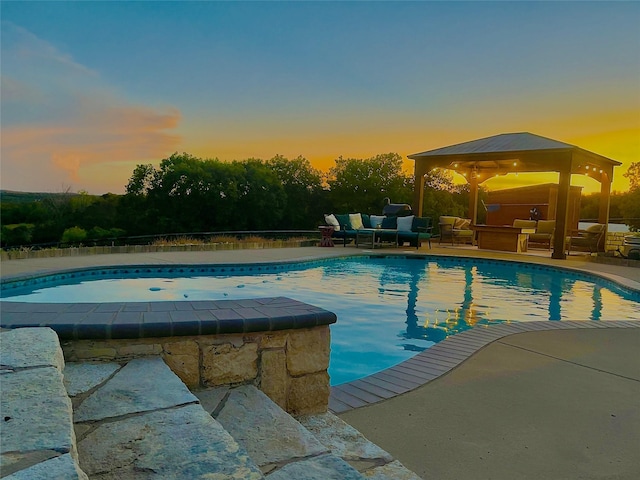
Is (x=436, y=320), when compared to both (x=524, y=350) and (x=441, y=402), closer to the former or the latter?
(x=524, y=350)

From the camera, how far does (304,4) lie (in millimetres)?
10023

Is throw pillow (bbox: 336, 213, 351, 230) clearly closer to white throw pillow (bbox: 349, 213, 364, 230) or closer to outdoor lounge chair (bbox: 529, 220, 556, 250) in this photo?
white throw pillow (bbox: 349, 213, 364, 230)

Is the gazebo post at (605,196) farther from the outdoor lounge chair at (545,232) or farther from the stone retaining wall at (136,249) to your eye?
the stone retaining wall at (136,249)

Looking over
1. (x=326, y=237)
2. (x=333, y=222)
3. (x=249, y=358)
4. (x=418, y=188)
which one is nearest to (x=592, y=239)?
(x=418, y=188)

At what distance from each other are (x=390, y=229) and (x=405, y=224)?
434 mm

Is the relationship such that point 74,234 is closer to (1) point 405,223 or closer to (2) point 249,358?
(1) point 405,223

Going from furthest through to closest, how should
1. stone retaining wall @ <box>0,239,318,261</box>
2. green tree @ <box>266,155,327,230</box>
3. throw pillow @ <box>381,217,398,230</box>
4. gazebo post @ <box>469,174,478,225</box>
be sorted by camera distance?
green tree @ <box>266,155,327,230</box>, gazebo post @ <box>469,174,478,225</box>, throw pillow @ <box>381,217,398,230</box>, stone retaining wall @ <box>0,239,318,261</box>

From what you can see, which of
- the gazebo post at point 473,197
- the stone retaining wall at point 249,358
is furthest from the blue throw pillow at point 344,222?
the stone retaining wall at point 249,358

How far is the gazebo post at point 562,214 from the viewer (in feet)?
34.1

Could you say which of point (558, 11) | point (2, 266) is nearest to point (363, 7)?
point (558, 11)

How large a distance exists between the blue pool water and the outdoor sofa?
2.46m

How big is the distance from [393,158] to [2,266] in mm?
17165

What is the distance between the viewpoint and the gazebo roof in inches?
416

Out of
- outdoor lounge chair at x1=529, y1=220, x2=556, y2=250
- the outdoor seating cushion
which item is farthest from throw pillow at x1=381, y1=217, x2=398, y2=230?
outdoor lounge chair at x1=529, y1=220, x2=556, y2=250
